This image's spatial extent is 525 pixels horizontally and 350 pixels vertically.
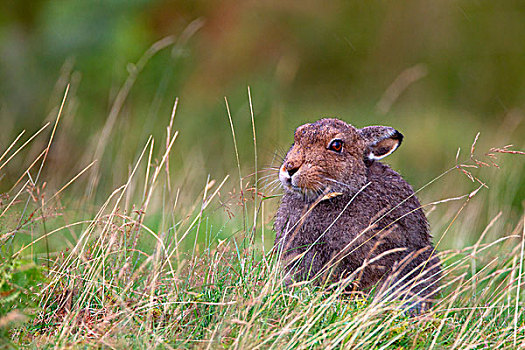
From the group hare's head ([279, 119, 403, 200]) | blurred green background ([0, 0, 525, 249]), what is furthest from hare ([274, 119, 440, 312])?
blurred green background ([0, 0, 525, 249])

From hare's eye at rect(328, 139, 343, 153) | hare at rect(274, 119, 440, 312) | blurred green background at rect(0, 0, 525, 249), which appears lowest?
blurred green background at rect(0, 0, 525, 249)

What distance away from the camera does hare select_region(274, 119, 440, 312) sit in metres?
4.89

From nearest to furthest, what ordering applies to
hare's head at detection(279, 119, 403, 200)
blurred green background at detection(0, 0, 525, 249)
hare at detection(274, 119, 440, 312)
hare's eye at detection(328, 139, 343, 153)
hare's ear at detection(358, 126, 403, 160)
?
hare at detection(274, 119, 440, 312)
hare's head at detection(279, 119, 403, 200)
hare's eye at detection(328, 139, 343, 153)
hare's ear at detection(358, 126, 403, 160)
blurred green background at detection(0, 0, 525, 249)

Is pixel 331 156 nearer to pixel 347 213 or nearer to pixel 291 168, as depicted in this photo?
pixel 291 168

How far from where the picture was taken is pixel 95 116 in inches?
526

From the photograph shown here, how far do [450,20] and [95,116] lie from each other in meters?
11.0

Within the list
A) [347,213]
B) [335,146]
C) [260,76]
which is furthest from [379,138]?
[260,76]

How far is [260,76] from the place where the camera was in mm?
15883

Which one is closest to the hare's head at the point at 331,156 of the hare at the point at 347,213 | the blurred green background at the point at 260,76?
the hare at the point at 347,213

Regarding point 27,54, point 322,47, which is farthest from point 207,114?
point 322,47

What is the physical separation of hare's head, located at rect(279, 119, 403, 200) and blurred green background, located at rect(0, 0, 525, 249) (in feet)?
12.8

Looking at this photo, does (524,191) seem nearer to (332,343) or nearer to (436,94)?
(332,343)

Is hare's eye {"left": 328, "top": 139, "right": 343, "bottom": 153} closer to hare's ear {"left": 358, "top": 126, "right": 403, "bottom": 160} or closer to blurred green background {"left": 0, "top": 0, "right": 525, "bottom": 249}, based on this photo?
hare's ear {"left": 358, "top": 126, "right": 403, "bottom": 160}

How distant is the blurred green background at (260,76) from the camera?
12.1m
